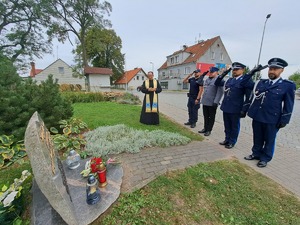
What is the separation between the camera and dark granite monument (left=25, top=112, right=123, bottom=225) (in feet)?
4.45

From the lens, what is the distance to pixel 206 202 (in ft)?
7.13

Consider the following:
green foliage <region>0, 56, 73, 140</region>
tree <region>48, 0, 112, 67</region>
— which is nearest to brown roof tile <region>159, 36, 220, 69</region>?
tree <region>48, 0, 112, 67</region>

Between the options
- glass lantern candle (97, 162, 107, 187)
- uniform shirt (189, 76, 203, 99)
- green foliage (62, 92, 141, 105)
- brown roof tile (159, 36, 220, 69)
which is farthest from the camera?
brown roof tile (159, 36, 220, 69)

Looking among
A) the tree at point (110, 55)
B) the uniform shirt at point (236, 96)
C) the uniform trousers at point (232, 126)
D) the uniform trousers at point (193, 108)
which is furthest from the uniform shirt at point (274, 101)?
the tree at point (110, 55)

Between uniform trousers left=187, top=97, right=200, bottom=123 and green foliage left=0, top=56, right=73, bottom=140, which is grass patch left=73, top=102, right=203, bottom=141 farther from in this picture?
green foliage left=0, top=56, right=73, bottom=140

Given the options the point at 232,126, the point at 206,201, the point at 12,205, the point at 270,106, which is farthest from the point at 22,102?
the point at 270,106

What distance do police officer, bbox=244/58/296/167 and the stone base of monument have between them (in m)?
2.80

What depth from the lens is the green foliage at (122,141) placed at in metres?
3.38

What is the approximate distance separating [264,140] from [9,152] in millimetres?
5133

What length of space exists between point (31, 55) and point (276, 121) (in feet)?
76.4

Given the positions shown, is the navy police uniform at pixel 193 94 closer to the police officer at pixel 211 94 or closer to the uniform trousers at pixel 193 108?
the uniform trousers at pixel 193 108

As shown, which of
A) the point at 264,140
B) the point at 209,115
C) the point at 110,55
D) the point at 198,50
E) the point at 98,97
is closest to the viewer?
the point at 264,140

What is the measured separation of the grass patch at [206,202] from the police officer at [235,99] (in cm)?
141

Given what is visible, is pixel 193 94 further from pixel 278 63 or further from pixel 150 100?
pixel 278 63
